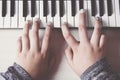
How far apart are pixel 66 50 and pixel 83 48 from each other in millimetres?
85

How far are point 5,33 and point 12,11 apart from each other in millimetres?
109

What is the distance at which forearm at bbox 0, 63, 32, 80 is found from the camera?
4.33ft

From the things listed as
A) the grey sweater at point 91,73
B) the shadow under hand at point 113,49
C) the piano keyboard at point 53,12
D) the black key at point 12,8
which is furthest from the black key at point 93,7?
the black key at point 12,8

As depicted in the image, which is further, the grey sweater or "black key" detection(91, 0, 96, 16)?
"black key" detection(91, 0, 96, 16)

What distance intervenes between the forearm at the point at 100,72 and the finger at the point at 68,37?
0.14 m

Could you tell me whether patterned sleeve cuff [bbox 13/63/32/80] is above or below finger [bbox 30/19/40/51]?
below

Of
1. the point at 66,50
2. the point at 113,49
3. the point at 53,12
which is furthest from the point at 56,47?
the point at 113,49

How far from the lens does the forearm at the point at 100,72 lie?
129 centimetres

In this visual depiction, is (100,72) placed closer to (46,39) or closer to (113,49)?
(113,49)

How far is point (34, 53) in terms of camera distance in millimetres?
1368

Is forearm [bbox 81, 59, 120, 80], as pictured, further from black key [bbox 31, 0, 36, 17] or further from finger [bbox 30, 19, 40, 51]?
black key [bbox 31, 0, 36, 17]

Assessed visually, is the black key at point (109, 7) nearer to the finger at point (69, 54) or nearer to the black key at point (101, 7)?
the black key at point (101, 7)

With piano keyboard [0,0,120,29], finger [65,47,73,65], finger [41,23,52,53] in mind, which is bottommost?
finger [65,47,73,65]

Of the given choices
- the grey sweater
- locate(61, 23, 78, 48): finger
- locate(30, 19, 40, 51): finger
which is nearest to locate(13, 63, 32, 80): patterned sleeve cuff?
the grey sweater
